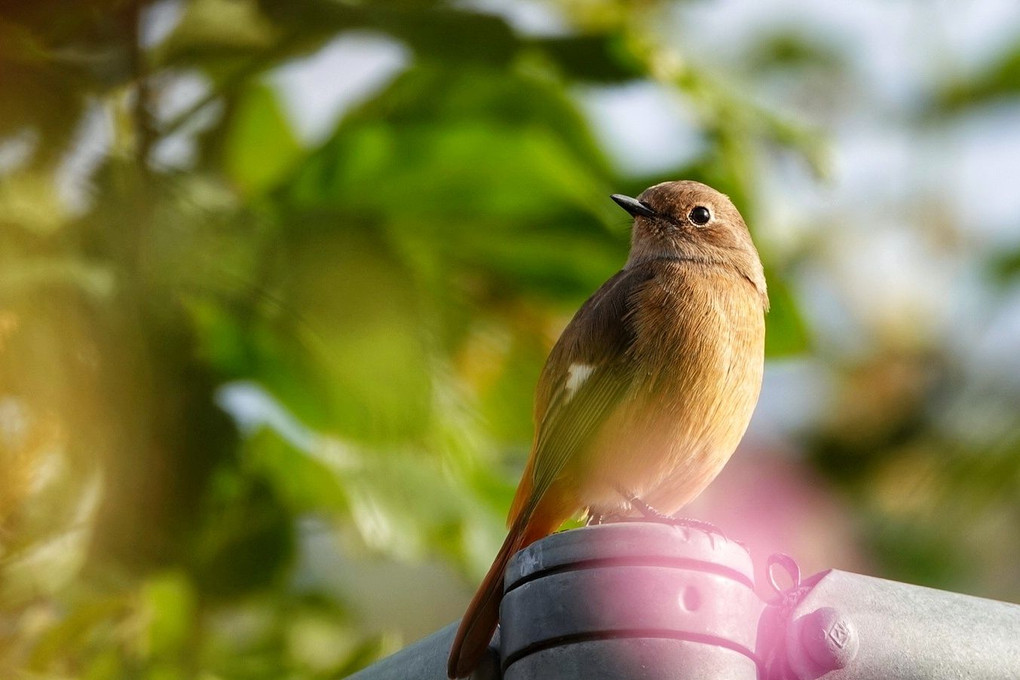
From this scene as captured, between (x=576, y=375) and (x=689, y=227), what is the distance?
3.50 ft

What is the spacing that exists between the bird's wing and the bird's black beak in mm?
451

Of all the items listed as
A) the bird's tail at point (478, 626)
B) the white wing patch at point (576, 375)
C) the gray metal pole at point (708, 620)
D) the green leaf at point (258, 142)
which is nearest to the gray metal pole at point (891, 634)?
the gray metal pole at point (708, 620)

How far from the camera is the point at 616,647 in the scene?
6.60 ft

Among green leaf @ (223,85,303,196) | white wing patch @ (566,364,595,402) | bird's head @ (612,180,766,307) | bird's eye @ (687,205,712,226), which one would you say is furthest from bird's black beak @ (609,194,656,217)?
green leaf @ (223,85,303,196)

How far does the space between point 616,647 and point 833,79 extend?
5983mm

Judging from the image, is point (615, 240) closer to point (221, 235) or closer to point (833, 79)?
point (221, 235)

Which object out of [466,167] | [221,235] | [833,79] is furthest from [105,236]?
[833,79]

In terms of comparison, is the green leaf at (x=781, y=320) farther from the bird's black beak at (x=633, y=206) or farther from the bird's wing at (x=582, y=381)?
the bird's wing at (x=582, y=381)

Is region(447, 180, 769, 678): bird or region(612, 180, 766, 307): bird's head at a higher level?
region(612, 180, 766, 307): bird's head

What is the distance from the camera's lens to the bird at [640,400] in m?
3.72

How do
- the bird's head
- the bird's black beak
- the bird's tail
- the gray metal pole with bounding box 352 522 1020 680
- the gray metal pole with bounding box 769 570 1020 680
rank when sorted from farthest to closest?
the bird's head → the bird's black beak → the bird's tail → the gray metal pole with bounding box 769 570 1020 680 → the gray metal pole with bounding box 352 522 1020 680

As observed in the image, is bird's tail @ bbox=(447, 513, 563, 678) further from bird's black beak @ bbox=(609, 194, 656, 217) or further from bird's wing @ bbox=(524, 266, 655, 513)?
bird's black beak @ bbox=(609, 194, 656, 217)

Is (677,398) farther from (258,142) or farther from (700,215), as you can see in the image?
(258,142)

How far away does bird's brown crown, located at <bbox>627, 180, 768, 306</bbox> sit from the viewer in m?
4.59
